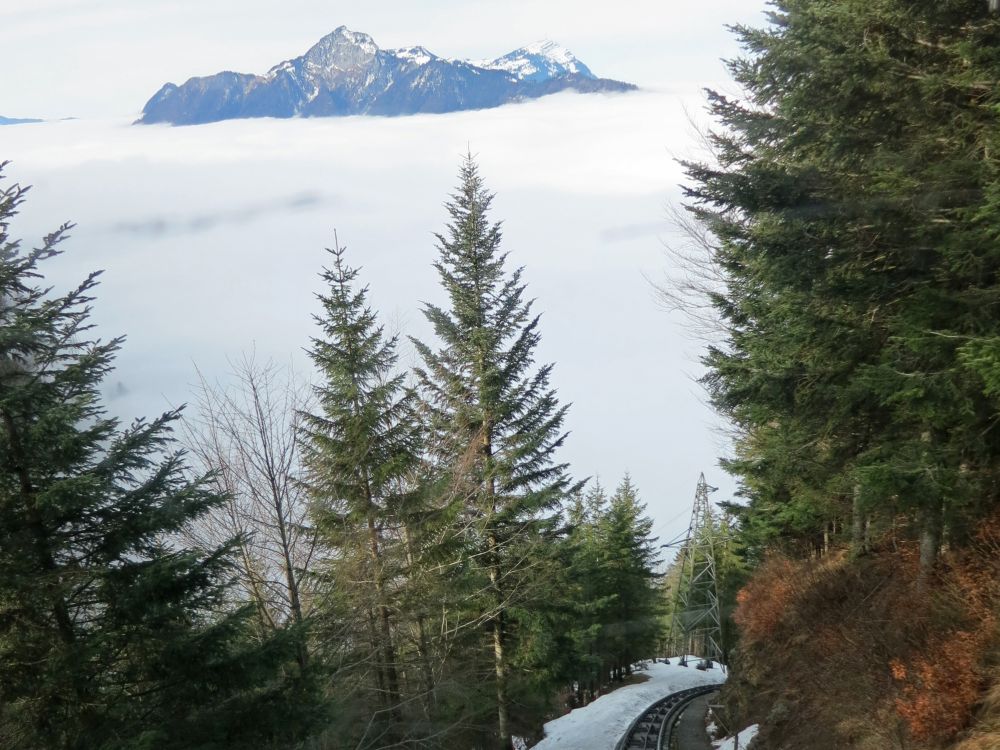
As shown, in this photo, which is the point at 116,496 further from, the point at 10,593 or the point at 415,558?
the point at 415,558

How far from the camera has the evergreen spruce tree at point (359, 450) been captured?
38.8 feet

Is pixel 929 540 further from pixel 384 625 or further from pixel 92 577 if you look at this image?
pixel 92 577

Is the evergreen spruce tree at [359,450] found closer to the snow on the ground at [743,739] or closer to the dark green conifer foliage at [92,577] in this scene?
the dark green conifer foliage at [92,577]

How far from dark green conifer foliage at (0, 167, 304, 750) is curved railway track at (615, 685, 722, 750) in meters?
14.2

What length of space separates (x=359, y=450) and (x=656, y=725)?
14143 millimetres

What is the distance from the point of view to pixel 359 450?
39.3 feet

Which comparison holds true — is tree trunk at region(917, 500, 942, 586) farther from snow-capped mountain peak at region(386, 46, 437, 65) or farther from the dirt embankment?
snow-capped mountain peak at region(386, 46, 437, 65)

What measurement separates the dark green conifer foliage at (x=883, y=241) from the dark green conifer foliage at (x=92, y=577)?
294 inches

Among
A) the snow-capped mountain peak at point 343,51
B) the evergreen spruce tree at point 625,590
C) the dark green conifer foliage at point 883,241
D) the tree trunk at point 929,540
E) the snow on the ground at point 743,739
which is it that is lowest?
the evergreen spruce tree at point 625,590

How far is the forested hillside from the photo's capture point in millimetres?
7023

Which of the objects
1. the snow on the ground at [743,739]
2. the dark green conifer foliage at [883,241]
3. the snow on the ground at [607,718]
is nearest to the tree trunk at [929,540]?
the dark green conifer foliage at [883,241]

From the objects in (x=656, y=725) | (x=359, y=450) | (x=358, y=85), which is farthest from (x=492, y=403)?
(x=358, y=85)

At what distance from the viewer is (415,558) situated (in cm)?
1241

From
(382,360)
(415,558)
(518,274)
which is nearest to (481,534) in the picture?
(415,558)
